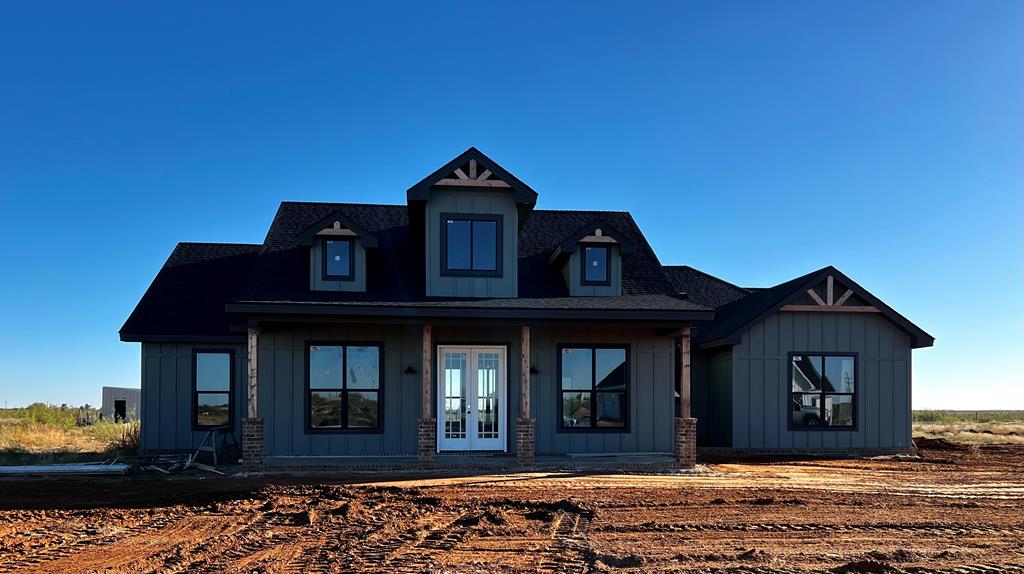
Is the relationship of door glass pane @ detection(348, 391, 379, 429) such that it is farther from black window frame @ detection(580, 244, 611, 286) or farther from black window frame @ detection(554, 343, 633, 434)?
black window frame @ detection(580, 244, 611, 286)

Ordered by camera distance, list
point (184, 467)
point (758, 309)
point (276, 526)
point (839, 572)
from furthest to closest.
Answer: point (758, 309)
point (184, 467)
point (276, 526)
point (839, 572)

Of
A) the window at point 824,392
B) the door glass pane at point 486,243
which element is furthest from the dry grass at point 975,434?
the door glass pane at point 486,243

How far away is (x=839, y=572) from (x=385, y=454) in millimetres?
9749

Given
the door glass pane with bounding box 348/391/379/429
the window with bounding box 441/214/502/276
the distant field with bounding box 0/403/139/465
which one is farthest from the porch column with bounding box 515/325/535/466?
the distant field with bounding box 0/403/139/465

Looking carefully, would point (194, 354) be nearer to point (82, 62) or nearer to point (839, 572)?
point (82, 62)

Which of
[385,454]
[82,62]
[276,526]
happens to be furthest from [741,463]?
[82,62]

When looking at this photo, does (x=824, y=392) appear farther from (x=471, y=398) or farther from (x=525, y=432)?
(x=471, y=398)

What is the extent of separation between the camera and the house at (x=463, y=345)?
14797mm

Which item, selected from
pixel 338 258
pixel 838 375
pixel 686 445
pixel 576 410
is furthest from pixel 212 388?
pixel 838 375

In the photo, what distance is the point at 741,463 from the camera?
1655 cm

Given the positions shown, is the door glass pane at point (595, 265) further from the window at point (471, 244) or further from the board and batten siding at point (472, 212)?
the window at point (471, 244)

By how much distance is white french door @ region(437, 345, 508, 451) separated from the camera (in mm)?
15867

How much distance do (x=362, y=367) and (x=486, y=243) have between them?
3.41 metres

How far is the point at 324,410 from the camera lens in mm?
15484
